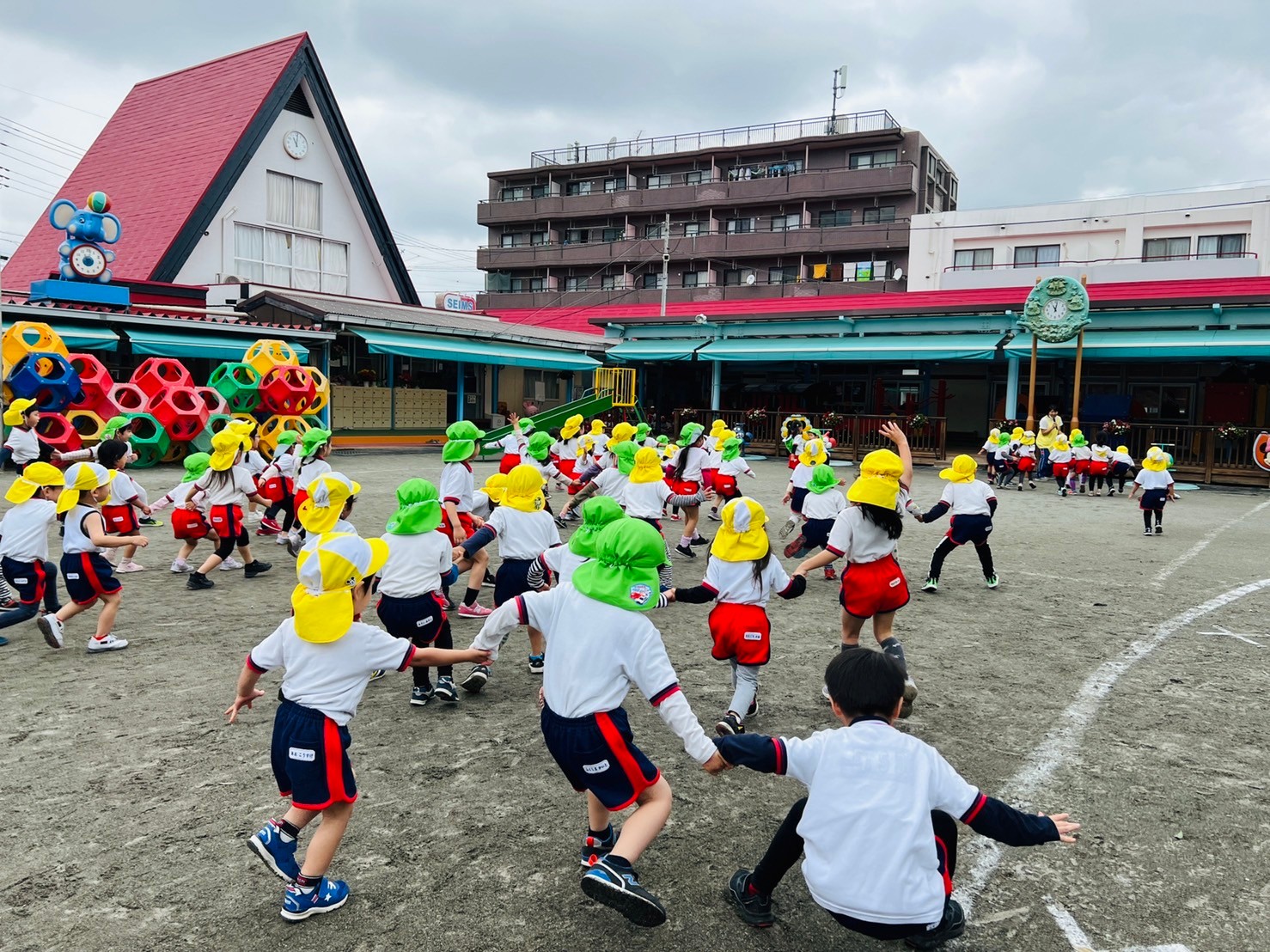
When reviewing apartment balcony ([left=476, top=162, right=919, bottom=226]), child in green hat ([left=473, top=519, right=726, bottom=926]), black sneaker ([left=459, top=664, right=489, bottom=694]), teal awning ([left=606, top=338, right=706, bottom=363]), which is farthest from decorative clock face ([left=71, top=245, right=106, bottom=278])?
apartment balcony ([left=476, top=162, right=919, bottom=226])

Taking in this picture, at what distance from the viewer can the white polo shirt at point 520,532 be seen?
5.71 m

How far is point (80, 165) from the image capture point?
28641 mm

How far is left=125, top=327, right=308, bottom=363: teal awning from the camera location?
59.3 ft

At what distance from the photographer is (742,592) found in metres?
4.81

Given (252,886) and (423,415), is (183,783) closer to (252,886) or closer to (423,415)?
(252,886)

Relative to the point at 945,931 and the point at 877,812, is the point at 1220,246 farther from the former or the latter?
the point at 877,812

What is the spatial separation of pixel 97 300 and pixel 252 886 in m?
18.6

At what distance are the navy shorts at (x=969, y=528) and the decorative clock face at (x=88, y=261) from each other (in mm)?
18691

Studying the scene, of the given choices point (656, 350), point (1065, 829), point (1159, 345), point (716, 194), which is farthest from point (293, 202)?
point (1065, 829)

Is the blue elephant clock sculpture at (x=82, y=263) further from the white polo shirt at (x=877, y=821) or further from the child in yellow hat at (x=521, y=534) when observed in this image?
the white polo shirt at (x=877, y=821)

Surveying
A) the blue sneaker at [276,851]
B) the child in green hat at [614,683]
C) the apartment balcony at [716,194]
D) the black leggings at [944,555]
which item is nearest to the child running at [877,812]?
the child in green hat at [614,683]

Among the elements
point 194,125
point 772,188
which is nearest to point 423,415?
point 194,125

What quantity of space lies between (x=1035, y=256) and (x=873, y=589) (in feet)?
116

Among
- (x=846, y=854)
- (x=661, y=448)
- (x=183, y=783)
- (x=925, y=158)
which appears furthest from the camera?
(x=925, y=158)
